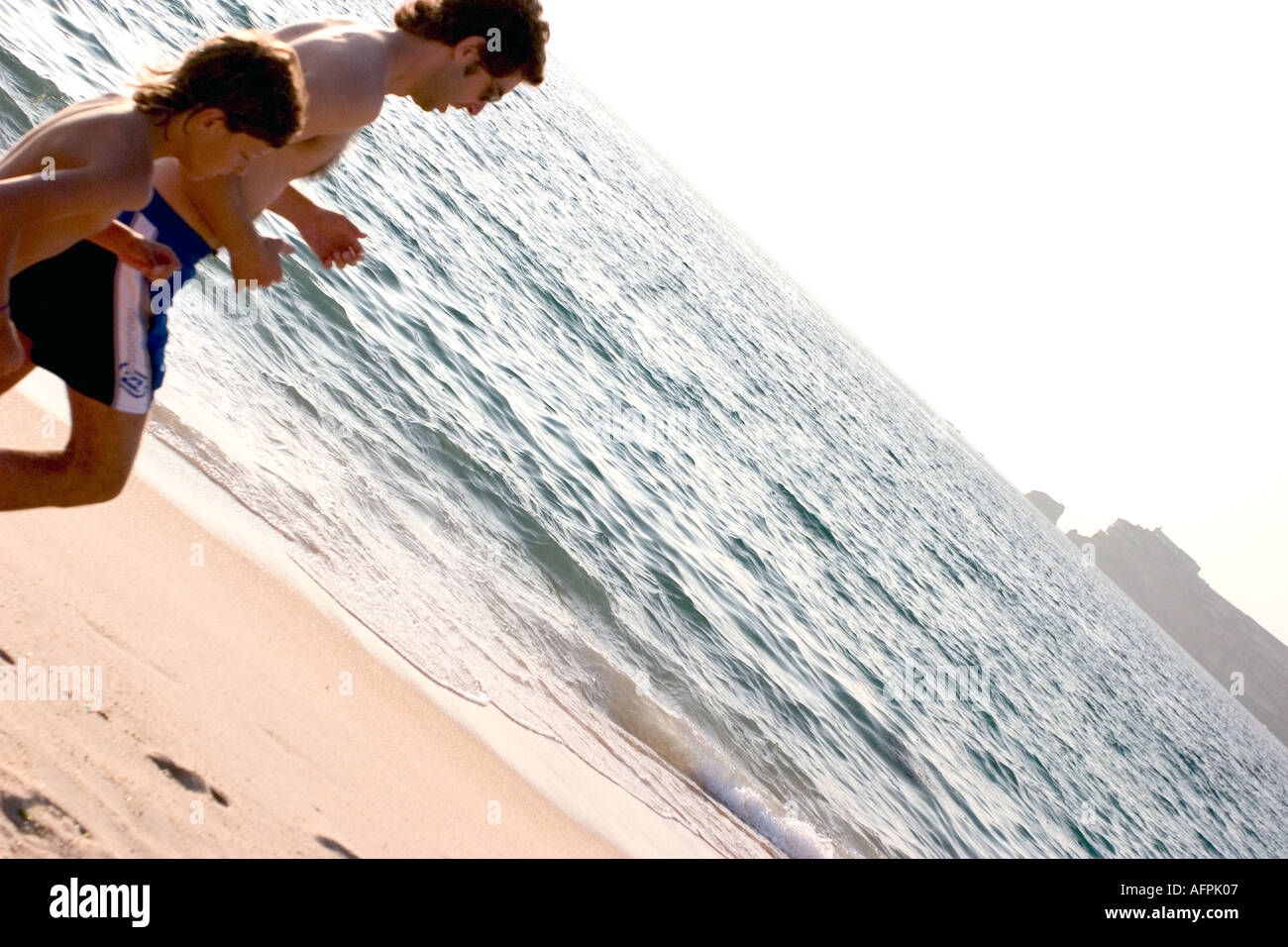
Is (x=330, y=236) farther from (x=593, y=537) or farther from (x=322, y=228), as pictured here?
(x=593, y=537)

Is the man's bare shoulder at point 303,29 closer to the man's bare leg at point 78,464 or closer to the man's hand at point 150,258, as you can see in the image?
the man's hand at point 150,258

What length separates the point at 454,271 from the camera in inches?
704

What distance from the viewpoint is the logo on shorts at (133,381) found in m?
3.14

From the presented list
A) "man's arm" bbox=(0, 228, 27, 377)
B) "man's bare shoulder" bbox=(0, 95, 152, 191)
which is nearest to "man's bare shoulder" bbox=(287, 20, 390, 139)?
"man's bare shoulder" bbox=(0, 95, 152, 191)

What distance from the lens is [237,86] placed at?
8.71ft

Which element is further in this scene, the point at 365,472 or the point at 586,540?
the point at 586,540

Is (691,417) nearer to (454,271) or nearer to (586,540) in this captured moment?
(454,271)

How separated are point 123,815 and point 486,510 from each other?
20.1 ft

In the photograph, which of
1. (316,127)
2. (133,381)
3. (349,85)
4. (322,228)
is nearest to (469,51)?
(349,85)

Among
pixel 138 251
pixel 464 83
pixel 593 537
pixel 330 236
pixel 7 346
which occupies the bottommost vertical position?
pixel 593 537

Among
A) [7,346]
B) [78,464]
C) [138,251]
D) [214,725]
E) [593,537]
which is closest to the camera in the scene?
[7,346]

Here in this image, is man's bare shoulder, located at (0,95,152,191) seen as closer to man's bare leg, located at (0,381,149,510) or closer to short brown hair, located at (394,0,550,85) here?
man's bare leg, located at (0,381,149,510)

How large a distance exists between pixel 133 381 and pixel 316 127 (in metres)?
0.99
